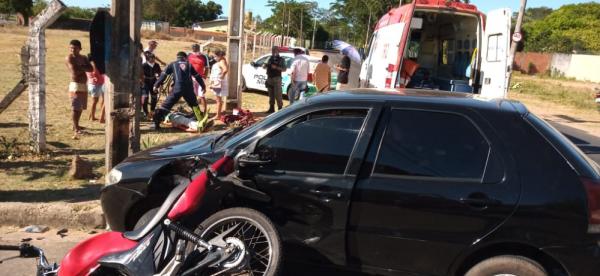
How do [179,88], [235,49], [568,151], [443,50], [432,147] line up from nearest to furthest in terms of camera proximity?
[568,151], [432,147], [179,88], [443,50], [235,49]

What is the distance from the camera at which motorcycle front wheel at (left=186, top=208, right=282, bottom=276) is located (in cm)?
350

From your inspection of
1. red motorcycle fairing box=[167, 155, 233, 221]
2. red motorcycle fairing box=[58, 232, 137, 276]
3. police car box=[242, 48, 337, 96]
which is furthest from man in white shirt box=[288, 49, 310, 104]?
red motorcycle fairing box=[58, 232, 137, 276]

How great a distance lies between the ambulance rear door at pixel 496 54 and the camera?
27.4ft

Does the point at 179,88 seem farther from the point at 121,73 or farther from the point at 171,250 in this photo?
the point at 171,250

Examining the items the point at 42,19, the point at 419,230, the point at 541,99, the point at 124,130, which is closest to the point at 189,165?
the point at 419,230

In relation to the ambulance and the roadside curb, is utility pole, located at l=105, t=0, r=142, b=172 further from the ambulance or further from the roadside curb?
the ambulance

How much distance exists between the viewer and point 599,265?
3.18 meters

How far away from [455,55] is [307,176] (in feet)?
27.0

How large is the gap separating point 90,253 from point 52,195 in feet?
9.70

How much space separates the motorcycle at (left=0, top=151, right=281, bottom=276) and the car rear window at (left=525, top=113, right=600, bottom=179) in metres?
1.84

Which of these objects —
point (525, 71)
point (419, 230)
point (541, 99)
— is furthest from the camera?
point (525, 71)

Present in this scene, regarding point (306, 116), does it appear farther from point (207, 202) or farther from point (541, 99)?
point (541, 99)

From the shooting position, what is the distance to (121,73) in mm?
5617

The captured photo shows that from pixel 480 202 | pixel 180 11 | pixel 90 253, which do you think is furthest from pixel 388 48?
pixel 180 11
